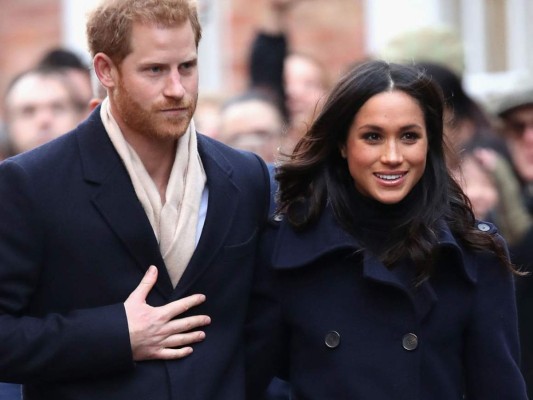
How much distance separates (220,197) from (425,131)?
0.66 meters

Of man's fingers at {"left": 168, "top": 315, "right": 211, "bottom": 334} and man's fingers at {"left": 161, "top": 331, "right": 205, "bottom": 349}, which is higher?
man's fingers at {"left": 168, "top": 315, "right": 211, "bottom": 334}

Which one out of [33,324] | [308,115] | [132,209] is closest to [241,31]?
[308,115]

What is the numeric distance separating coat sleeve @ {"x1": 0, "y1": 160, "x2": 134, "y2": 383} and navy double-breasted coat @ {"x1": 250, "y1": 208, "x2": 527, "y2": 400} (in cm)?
56

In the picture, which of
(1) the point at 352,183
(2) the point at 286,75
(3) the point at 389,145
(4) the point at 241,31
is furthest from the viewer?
(4) the point at 241,31

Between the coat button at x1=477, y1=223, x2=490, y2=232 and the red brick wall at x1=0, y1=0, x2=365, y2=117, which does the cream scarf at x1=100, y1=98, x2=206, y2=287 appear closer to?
the coat button at x1=477, y1=223, x2=490, y2=232

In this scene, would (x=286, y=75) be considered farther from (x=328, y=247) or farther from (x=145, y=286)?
(x=145, y=286)

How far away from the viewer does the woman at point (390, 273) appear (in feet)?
17.1

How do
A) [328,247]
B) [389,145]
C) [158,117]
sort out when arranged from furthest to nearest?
[328,247] < [389,145] < [158,117]

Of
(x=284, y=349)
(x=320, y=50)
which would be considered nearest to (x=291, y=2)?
(x=320, y=50)

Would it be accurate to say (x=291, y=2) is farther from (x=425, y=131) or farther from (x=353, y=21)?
(x=425, y=131)

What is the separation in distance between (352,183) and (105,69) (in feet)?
2.87

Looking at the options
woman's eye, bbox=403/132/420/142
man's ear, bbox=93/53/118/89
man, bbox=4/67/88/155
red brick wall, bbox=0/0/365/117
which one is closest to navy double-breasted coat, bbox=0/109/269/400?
man's ear, bbox=93/53/118/89

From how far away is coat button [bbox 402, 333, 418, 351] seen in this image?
5.20 m

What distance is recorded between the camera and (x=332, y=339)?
17.3ft
